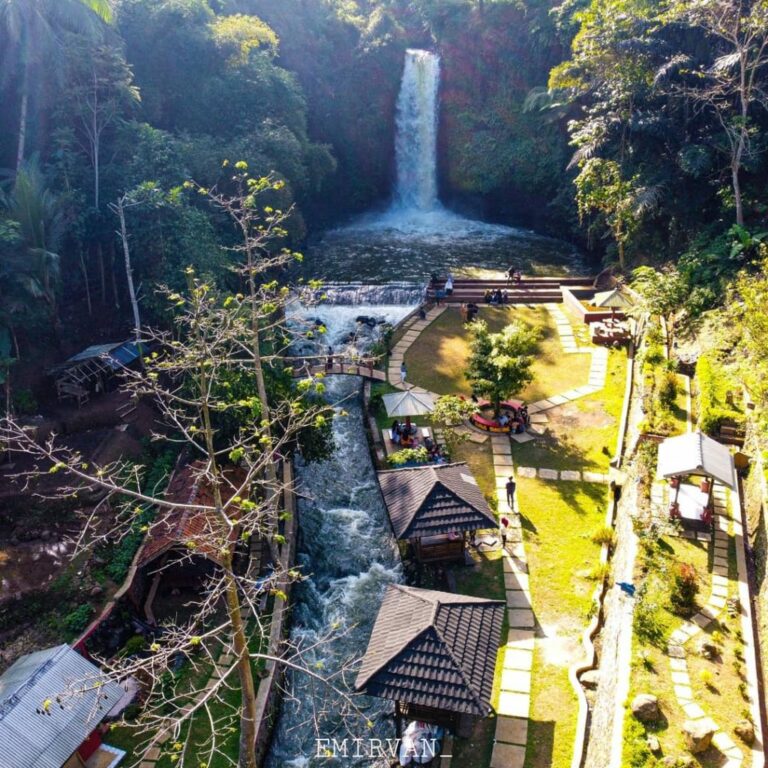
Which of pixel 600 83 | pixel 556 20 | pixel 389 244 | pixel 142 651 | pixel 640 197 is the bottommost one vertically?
pixel 142 651

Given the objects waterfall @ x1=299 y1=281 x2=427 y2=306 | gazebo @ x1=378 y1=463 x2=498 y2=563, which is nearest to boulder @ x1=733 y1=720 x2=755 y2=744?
gazebo @ x1=378 y1=463 x2=498 y2=563

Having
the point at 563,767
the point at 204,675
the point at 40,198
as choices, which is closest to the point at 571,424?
the point at 563,767

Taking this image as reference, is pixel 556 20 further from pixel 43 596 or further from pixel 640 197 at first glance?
pixel 43 596

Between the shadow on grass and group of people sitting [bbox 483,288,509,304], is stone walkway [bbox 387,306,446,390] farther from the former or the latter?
the shadow on grass

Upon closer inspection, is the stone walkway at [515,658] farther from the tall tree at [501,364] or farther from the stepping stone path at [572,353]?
the stepping stone path at [572,353]

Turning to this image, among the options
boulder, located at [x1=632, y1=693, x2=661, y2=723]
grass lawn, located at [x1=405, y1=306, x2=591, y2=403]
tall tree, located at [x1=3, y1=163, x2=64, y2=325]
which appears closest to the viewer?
boulder, located at [x1=632, y1=693, x2=661, y2=723]
